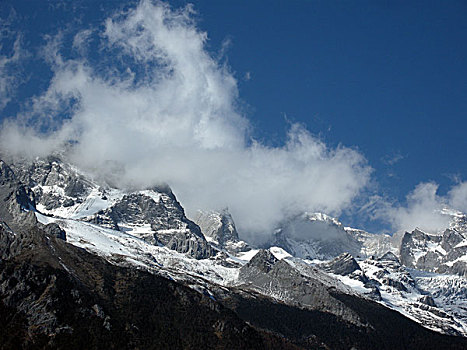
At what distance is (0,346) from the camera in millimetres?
198625
